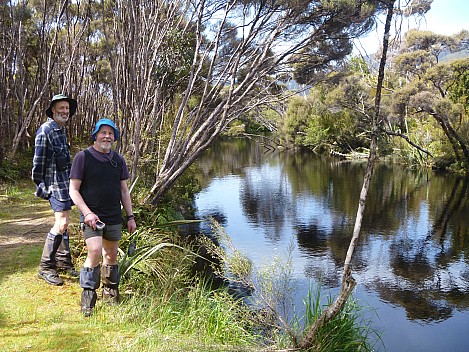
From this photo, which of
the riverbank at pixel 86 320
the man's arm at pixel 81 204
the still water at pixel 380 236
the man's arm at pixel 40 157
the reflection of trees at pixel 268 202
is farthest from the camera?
the reflection of trees at pixel 268 202

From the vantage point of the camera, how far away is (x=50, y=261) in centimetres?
426

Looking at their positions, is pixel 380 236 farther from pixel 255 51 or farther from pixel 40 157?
pixel 40 157

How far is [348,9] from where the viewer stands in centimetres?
896

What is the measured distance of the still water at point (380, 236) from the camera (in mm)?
7137

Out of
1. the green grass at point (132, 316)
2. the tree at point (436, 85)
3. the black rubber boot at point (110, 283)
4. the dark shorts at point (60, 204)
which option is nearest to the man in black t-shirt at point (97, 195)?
the black rubber boot at point (110, 283)

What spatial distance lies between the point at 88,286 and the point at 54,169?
117cm

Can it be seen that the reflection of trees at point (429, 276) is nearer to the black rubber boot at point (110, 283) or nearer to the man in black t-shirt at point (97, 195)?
the black rubber boot at point (110, 283)

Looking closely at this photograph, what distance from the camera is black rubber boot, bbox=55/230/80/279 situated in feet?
14.8

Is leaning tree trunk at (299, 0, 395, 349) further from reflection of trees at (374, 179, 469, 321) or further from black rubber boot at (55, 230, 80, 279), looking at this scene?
reflection of trees at (374, 179, 469, 321)

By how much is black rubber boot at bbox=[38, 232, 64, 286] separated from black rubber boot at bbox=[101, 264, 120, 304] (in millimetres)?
573

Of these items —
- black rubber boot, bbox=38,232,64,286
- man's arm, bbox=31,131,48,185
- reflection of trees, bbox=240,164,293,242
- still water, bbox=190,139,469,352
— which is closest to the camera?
man's arm, bbox=31,131,48,185

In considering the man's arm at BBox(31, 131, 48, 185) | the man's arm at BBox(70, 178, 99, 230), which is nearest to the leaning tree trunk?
the man's arm at BBox(70, 178, 99, 230)

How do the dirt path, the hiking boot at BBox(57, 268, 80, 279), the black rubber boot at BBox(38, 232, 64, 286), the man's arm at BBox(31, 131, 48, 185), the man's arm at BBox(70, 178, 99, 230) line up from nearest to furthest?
the man's arm at BBox(70, 178, 99, 230)
the man's arm at BBox(31, 131, 48, 185)
the black rubber boot at BBox(38, 232, 64, 286)
the hiking boot at BBox(57, 268, 80, 279)
the dirt path

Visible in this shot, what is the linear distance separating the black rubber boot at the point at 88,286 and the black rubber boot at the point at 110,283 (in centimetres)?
19
